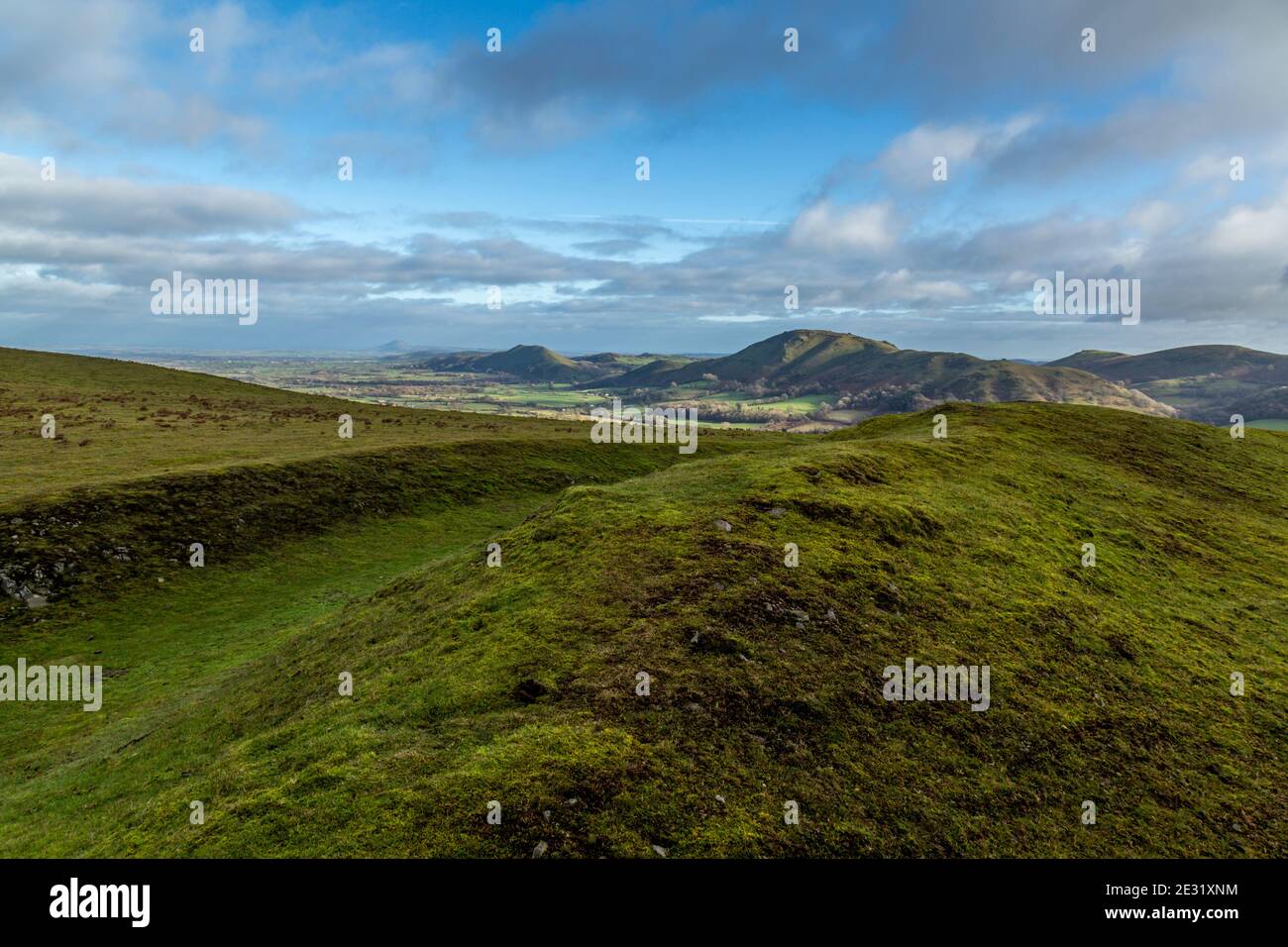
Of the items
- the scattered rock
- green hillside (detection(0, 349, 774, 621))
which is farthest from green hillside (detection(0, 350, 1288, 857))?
green hillside (detection(0, 349, 774, 621))

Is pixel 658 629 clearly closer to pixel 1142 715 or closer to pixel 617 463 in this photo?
pixel 1142 715

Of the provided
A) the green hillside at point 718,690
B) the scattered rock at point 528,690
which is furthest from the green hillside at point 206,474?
the scattered rock at point 528,690

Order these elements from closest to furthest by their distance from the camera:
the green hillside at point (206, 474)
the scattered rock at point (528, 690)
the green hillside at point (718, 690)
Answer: the green hillside at point (718, 690) < the scattered rock at point (528, 690) < the green hillside at point (206, 474)

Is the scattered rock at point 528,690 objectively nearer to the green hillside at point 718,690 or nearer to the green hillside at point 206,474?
the green hillside at point 718,690

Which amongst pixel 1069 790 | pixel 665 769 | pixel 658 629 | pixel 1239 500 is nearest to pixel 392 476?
pixel 658 629

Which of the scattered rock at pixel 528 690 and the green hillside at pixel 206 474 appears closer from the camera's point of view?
the scattered rock at pixel 528 690

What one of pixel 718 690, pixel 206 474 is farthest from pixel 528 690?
pixel 206 474

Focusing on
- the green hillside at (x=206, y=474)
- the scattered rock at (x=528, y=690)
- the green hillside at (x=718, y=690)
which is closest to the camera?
the green hillside at (x=718, y=690)

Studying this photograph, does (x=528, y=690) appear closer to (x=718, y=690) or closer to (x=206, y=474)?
(x=718, y=690)
